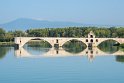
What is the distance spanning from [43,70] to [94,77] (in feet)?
15.0

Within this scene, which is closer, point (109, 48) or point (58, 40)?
point (109, 48)

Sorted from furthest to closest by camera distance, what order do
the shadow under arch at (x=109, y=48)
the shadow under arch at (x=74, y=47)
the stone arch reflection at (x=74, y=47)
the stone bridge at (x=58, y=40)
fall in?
the stone bridge at (x=58, y=40) → the stone arch reflection at (x=74, y=47) → the shadow under arch at (x=74, y=47) → the shadow under arch at (x=109, y=48)

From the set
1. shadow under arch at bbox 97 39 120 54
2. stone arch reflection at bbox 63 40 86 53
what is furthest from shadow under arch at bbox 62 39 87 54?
shadow under arch at bbox 97 39 120 54

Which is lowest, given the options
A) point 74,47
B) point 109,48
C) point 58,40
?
point 109,48

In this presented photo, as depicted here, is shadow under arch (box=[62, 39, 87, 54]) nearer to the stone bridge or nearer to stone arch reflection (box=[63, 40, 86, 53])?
stone arch reflection (box=[63, 40, 86, 53])

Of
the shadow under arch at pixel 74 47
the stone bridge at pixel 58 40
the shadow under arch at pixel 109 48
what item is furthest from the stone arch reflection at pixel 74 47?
the shadow under arch at pixel 109 48

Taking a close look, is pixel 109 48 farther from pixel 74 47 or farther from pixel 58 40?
pixel 58 40

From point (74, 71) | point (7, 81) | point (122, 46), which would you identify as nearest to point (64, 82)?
point (7, 81)

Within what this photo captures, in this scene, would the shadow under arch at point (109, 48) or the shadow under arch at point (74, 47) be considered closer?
the shadow under arch at point (109, 48)

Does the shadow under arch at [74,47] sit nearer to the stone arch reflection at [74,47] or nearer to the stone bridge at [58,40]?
the stone arch reflection at [74,47]

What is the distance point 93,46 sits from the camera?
2547 inches

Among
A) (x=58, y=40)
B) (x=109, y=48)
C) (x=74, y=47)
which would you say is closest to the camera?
(x=109, y=48)

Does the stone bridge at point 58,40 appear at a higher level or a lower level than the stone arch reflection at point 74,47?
higher

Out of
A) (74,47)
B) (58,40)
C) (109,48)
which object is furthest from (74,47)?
(109,48)
